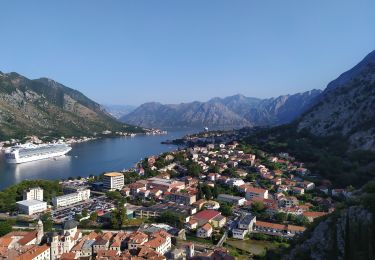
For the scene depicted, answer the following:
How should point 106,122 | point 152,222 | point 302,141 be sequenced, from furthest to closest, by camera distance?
point 106,122 < point 302,141 < point 152,222

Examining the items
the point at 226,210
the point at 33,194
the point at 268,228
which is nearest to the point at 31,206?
the point at 33,194

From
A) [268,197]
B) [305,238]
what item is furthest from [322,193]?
[305,238]

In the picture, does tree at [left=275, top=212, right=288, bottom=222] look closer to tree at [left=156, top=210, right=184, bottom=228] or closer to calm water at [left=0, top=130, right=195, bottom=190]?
tree at [left=156, top=210, right=184, bottom=228]

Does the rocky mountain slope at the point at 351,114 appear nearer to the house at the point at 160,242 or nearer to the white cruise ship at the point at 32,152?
the house at the point at 160,242

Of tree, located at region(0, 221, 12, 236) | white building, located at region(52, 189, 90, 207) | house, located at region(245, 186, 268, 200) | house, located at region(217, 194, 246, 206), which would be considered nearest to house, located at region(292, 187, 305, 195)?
house, located at region(245, 186, 268, 200)

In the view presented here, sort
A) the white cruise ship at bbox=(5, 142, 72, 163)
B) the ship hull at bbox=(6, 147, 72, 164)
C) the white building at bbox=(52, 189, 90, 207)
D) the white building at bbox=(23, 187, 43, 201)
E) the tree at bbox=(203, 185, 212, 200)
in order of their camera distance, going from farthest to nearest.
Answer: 1. the white cruise ship at bbox=(5, 142, 72, 163)
2. the ship hull at bbox=(6, 147, 72, 164)
3. the tree at bbox=(203, 185, 212, 200)
4. the white building at bbox=(52, 189, 90, 207)
5. the white building at bbox=(23, 187, 43, 201)

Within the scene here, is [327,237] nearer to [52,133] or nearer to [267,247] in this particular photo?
[267,247]
